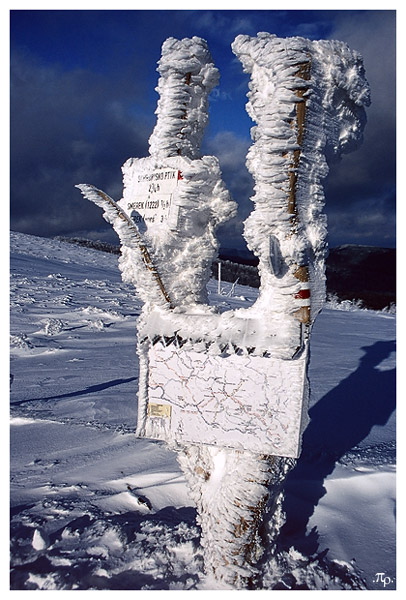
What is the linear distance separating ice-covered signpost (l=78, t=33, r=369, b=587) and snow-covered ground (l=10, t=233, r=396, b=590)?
0.34m

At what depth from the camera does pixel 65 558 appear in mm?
2287

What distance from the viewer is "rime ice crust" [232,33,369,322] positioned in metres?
1.84

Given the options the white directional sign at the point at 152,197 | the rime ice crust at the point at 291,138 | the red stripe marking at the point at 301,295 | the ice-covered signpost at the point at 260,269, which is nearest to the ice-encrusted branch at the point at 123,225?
the ice-covered signpost at the point at 260,269

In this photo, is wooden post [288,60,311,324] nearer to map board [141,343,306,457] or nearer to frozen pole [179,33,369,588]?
frozen pole [179,33,369,588]

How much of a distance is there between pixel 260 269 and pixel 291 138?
612 mm

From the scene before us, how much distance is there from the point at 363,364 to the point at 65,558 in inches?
202

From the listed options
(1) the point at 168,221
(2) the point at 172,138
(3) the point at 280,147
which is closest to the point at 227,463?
(1) the point at 168,221

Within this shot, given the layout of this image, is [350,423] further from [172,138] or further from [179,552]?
[172,138]

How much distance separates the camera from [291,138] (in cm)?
186

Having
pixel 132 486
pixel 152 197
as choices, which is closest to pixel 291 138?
pixel 152 197

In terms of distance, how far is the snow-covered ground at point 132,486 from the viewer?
2.32 meters

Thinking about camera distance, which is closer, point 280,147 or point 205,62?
point 280,147

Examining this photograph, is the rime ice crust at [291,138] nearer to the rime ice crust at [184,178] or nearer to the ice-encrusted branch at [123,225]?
the rime ice crust at [184,178]

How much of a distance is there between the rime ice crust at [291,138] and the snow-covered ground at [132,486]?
154cm
